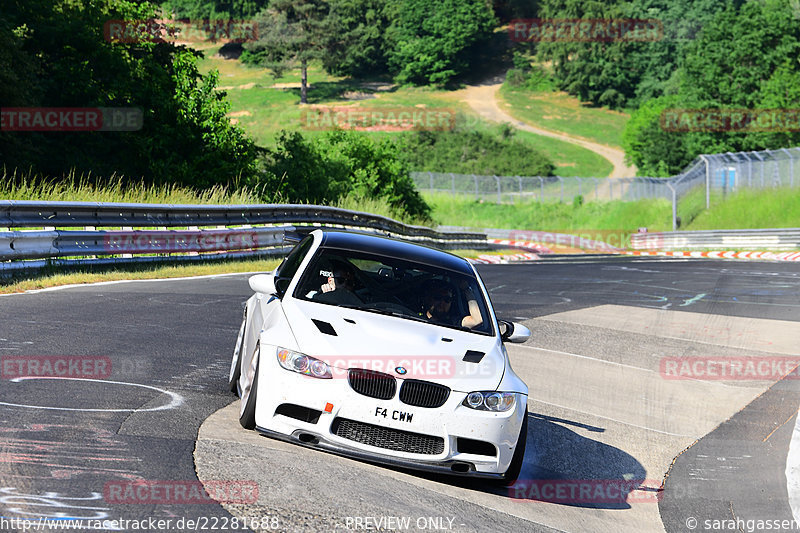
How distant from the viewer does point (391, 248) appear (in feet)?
26.7

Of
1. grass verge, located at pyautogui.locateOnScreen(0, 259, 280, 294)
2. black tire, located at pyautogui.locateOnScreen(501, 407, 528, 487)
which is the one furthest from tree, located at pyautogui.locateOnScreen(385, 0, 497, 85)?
black tire, located at pyautogui.locateOnScreen(501, 407, 528, 487)

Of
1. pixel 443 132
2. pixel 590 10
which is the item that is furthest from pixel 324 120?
pixel 590 10

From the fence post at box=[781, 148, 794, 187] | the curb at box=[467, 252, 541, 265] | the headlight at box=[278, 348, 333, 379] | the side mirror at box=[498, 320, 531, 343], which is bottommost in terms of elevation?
the curb at box=[467, 252, 541, 265]

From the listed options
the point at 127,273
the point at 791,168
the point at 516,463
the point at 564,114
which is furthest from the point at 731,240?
the point at 564,114

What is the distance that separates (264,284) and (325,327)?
3.17ft

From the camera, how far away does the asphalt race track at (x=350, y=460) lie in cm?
521

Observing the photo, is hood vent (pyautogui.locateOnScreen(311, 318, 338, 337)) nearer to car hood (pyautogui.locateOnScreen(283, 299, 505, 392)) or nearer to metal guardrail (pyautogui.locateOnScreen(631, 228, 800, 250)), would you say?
car hood (pyautogui.locateOnScreen(283, 299, 505, 392))

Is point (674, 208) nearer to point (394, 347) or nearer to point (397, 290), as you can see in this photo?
point (397, 290)

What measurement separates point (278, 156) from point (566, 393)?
26059 millimetres

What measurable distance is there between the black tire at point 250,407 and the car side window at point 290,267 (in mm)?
917

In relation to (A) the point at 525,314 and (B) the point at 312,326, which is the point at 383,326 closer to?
(B) the point at 312,326

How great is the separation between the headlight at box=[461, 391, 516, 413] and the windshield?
88 cm

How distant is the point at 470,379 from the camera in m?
6.50

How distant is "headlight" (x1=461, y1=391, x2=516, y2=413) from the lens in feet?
21.1
